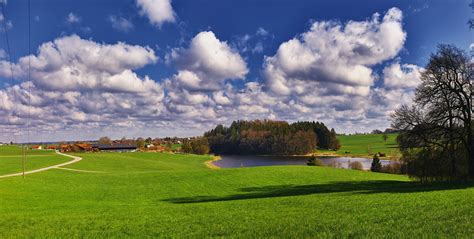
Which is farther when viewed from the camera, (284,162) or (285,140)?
(285,140)

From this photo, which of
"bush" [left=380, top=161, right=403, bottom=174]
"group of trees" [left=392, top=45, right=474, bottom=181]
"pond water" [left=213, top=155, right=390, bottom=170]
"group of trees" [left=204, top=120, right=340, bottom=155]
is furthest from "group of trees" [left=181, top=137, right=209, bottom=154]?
"group of trees" [left=392, top=45, right=474, bottom=181]

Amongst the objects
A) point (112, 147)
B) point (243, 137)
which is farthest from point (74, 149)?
point (243, 137)

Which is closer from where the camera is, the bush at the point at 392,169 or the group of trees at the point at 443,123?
the group of trees at the point at 443,123

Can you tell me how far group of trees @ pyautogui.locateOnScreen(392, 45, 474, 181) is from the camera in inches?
1145

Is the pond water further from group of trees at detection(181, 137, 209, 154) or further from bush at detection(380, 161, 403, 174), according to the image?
group of trees at detection(181, 137, 209, 154)

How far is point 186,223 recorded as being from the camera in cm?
1500

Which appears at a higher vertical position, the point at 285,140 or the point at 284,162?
the point at 285,140

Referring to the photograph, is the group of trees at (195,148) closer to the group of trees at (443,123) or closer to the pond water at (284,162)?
the pond water at (284,162)

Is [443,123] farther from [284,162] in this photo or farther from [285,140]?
[285,140]

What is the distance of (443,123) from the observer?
97.6 ft

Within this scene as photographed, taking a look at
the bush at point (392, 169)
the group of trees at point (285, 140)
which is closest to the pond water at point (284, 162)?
the bush at point (392, 169)

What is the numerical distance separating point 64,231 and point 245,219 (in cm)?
697

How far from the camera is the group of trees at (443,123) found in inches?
1145

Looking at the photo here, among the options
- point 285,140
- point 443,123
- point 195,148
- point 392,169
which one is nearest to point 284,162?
point 392,169
